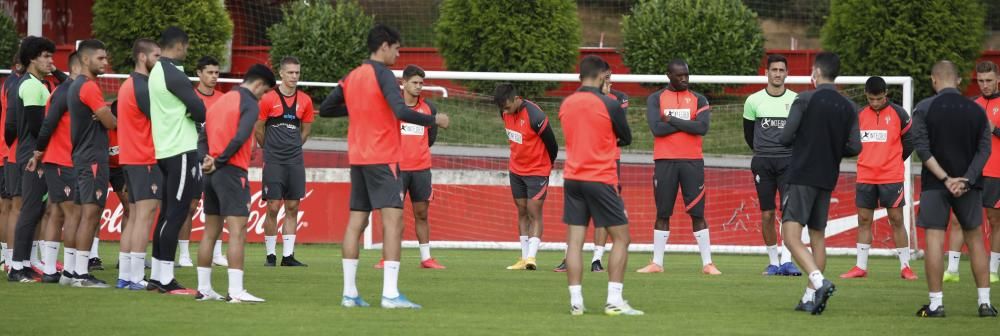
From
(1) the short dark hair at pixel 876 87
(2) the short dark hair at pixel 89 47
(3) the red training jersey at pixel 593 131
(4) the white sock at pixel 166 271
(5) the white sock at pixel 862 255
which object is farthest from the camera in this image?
(5) the white sock at pixel 862 255

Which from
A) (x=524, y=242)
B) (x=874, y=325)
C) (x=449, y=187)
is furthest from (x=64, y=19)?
(x=874, y=325)

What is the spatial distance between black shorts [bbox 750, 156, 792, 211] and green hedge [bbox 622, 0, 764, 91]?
1288cm

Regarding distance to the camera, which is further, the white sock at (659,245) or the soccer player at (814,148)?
the white sock at (659,245)

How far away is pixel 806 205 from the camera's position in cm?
1021

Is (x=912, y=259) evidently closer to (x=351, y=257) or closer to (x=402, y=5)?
(x=351, y=257)

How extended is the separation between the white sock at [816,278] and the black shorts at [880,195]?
4495 millimetres

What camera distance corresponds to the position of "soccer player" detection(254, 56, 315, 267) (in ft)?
48.3

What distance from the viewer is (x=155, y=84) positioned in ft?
35.2

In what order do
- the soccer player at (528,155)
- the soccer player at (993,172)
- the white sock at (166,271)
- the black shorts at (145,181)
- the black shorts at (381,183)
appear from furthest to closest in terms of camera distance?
the soccer player at (528,155), the soccer player at (993,172), the black shorts at (145,181), the white sock at (166,271), the black shorts at (381,183)

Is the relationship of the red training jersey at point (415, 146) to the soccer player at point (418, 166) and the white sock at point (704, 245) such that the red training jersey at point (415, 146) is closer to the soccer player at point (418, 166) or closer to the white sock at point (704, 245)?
the soccer player at point (418, 166)

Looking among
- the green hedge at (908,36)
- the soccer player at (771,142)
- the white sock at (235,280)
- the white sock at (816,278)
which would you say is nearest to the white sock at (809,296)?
the white sock at (816,278)

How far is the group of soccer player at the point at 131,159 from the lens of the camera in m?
10.2

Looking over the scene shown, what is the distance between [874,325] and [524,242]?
596 cm

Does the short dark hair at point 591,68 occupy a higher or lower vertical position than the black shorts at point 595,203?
higher
